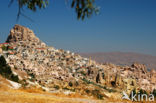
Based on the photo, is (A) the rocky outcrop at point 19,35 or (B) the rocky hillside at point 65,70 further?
(A) the rocky outcrop at point 19,35

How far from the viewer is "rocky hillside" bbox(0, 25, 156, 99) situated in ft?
232

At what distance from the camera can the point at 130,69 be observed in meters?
147

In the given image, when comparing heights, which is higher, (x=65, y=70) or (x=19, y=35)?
(x=19, y=35)

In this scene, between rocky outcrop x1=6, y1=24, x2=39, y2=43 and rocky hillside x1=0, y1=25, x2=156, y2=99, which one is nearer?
rocky hillside x1=0, y1=25, x2=156, y2=99

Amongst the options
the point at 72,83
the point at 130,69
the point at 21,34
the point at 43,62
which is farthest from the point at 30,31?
the point at 72,83

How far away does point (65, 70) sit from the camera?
99938 millimetres

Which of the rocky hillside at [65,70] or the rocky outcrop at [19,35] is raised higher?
the rocky outcrop at [19,35]

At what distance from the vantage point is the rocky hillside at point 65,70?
70625mm

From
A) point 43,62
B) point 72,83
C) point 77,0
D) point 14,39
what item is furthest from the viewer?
point 14,39

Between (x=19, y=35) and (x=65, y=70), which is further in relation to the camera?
(x=19, y=35)

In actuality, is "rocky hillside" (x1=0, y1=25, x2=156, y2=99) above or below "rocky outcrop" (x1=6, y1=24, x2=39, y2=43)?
below

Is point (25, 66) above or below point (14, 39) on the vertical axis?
below

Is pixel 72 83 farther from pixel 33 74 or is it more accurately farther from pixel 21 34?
pixel 21 34

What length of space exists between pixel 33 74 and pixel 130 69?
95.5 meters
